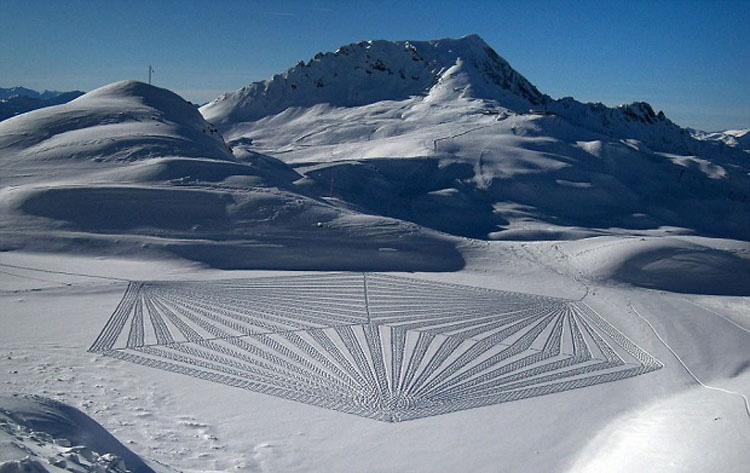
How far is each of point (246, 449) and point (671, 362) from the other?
299 inches

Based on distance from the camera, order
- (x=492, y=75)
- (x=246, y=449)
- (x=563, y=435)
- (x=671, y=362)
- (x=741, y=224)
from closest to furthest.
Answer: (x=246, y=449) < (x=563, y=435) < (x=671, y=362) < (x=741, y=224) < (x=492, y=75)

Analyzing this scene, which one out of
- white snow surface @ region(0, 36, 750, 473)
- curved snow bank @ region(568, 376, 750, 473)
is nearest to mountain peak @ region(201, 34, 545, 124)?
white snow surface @ region(0, 36, 750, 473)

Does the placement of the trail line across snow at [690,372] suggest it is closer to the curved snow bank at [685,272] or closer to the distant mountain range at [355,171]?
the curved snow bank at [685,272]

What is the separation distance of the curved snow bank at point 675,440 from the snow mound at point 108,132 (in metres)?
18.4

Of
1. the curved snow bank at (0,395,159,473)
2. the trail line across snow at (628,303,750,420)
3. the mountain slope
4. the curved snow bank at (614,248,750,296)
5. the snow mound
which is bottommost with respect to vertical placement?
the trail line across snow at (628,303,750,420)

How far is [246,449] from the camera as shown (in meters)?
6.89

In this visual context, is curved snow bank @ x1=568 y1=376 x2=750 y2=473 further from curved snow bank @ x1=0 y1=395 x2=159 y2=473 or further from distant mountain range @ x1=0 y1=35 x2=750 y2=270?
distant mountain range @ x1=0 y1=35 x2=750 y2=270

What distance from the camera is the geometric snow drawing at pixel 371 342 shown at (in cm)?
906

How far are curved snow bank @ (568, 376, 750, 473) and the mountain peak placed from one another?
5271 centimetres

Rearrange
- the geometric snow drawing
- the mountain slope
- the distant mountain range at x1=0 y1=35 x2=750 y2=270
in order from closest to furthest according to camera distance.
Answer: the geometric snow drawing, the mountain slope, the distant mountain range at x1=0 y1=35 x2=750 y2=270

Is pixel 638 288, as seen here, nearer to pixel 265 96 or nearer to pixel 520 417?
pixel 520 417

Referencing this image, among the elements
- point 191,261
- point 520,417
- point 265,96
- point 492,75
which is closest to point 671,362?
point 520,417

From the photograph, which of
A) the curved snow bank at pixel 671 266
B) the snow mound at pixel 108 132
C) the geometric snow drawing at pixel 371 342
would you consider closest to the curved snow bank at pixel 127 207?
the snow mound at pixel 108 132

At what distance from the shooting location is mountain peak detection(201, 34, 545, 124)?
Result: 62250mm
